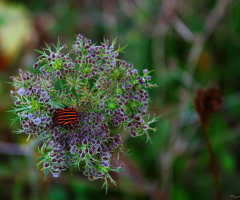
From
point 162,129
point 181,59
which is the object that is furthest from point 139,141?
point 181,59

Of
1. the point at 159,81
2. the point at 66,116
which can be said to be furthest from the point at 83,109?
the point at 159,81

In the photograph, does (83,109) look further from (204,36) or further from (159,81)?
(204,36)

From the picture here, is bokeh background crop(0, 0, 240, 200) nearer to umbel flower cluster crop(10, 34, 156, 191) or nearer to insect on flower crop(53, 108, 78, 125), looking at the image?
umbel flower cluster crop(10, 34, 156, 191)

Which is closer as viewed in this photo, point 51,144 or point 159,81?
point 51,144

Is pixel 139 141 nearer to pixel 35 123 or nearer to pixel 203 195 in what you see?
pixel 203 195

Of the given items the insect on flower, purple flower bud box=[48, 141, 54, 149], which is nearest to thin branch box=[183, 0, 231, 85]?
the insect on flower

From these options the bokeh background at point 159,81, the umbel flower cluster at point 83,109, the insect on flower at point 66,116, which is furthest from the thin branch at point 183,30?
the insect on flower at point 66,116
